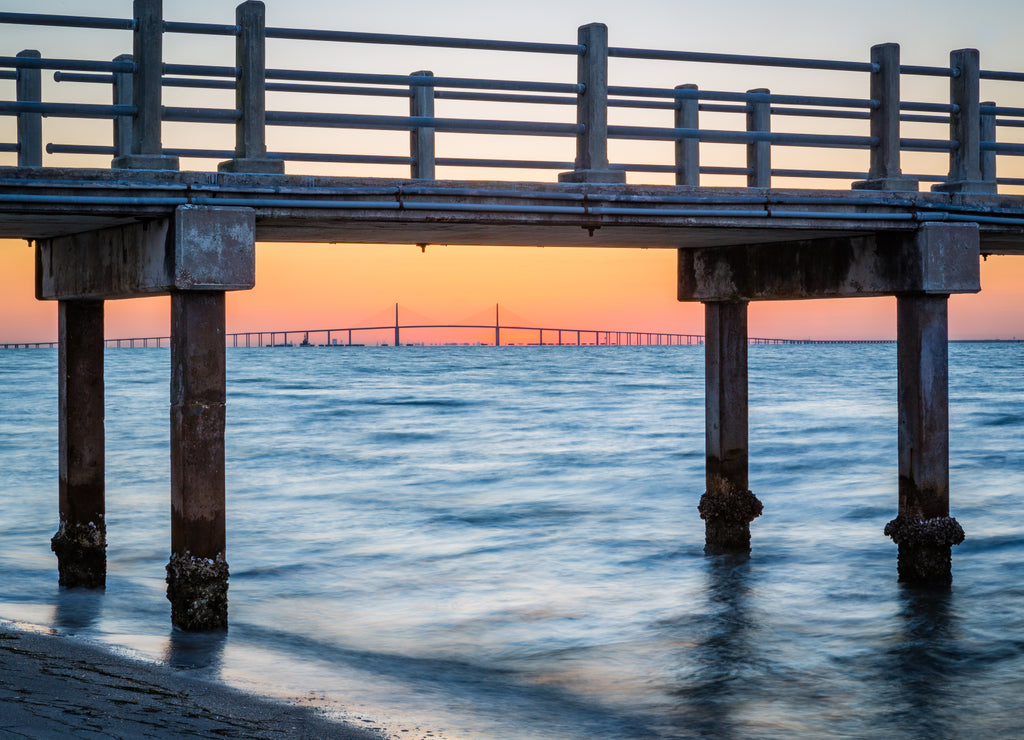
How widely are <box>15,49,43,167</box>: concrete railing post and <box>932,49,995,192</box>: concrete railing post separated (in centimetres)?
811

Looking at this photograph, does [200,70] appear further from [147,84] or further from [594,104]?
[594,104]

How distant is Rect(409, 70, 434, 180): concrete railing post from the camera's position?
9.59 metres

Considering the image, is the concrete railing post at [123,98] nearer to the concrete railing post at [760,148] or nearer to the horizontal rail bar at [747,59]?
the horizontal rail bar at [747,59]

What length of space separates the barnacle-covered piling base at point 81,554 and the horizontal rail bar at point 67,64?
5294 mm

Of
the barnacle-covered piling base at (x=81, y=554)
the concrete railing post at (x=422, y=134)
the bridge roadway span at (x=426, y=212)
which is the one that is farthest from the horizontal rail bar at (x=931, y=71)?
the barnacle-covered piling base at (x=81, y=554)

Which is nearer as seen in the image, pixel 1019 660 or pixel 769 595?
pixel 1019 660

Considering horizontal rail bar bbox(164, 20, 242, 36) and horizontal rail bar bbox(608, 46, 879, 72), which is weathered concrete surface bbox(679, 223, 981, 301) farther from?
horizontal rail bar bbox(164, 20, 242, 36)

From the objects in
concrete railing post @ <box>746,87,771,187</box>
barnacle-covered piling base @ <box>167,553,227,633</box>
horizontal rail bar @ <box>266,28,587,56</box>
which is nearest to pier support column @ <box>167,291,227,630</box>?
barnacle-covered piling base @ <box>167,553,227,633</box>

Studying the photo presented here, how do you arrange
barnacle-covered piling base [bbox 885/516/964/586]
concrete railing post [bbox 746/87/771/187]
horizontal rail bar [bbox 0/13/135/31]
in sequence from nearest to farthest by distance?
horizontal rail bar [bbox 0/13/135/31] → concrete railing post [bbox 746/87/771/187] → barnacle-covered piling base [bbox 885/516/964/586]

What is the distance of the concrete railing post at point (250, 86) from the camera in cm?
915

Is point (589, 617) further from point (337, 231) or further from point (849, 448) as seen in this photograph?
point (849, 448)

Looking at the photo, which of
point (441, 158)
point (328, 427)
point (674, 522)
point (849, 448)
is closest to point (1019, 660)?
point (441, 158)

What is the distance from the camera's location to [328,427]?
4134cm

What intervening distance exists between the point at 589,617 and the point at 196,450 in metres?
5.06
